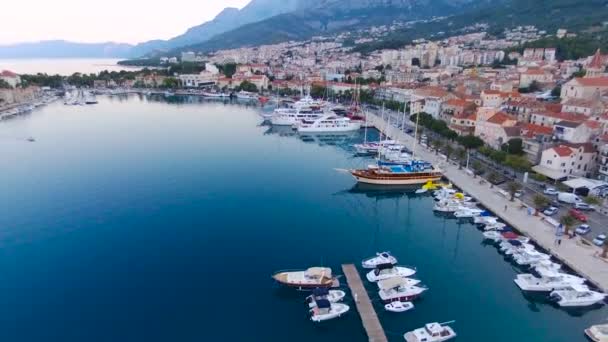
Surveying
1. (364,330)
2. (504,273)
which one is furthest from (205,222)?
(504,273)

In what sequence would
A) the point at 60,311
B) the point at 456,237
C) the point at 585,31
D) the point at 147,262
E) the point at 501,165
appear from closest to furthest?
the point at 60,311 → the point at 147,262 → the point at 456,237 → the point at 501,165 → the point at 585,31

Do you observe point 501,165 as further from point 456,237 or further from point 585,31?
point 585,31

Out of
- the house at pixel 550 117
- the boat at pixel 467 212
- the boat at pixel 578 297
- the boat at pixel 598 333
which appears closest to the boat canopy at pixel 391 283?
the boat at pixel 578 297

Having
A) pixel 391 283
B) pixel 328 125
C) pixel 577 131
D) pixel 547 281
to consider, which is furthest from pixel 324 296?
pixel 328 125

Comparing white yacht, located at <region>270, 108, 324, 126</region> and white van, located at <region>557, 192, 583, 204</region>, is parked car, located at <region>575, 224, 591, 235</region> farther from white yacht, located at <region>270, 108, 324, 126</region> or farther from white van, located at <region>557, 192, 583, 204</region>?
white yacht, located at <region>270, 108, 324, 126</region>

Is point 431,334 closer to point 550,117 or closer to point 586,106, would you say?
point 550,117

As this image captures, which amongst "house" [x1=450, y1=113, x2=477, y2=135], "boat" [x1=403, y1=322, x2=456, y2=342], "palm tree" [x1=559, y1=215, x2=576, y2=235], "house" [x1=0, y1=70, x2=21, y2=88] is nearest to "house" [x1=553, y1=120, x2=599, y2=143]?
"house" [x1=450, y1=113, x2=477, y2=135]
